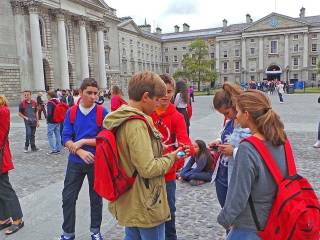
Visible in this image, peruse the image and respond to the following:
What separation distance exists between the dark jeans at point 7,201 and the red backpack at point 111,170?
8.83ft

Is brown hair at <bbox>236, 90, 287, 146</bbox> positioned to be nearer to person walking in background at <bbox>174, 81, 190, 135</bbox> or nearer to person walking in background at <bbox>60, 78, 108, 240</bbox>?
person walking in background at <bbox>60, 78, 108, 240</bbox>

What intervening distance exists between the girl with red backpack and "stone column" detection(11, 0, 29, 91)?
36.5 metres

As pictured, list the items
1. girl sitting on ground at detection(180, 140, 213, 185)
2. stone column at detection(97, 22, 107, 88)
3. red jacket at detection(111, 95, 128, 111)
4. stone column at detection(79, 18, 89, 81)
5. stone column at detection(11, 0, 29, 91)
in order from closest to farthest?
1. girl sitting on ground at detection(180, 140, 213, 185)
2. red jacket at detection(111, 95, 128, 111)
3. stone column at detection(11, 0, 29, 91)
4. stone column at detection(79, 18, 89, 81)
5. stone column at detection(97, 22, 107, 88)

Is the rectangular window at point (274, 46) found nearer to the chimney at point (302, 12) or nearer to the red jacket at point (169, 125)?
the chimney at point (302, 12)

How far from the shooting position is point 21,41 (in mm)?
34656

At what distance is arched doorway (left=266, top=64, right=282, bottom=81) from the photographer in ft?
250

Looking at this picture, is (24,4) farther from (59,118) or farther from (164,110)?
(164,110)

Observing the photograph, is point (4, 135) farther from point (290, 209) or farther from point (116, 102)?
point (116, 102)

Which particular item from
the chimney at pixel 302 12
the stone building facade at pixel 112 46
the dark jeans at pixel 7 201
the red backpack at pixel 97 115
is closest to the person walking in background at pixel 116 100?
the dark jeans at pixel 7 201

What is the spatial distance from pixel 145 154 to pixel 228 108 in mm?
1245

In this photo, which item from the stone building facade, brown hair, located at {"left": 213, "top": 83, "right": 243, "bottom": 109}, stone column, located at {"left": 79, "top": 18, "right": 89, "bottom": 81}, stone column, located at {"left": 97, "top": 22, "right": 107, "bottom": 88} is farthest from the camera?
stone column, located at {"left": 97, "top": 22, "right": 107, "bottom": 88}

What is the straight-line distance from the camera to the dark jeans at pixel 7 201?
4.41 m

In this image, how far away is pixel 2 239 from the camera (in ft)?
14.0

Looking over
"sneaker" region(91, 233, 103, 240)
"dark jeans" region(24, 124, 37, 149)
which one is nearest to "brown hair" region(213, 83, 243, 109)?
"sneaker" region(91, 233, 103, 240)
